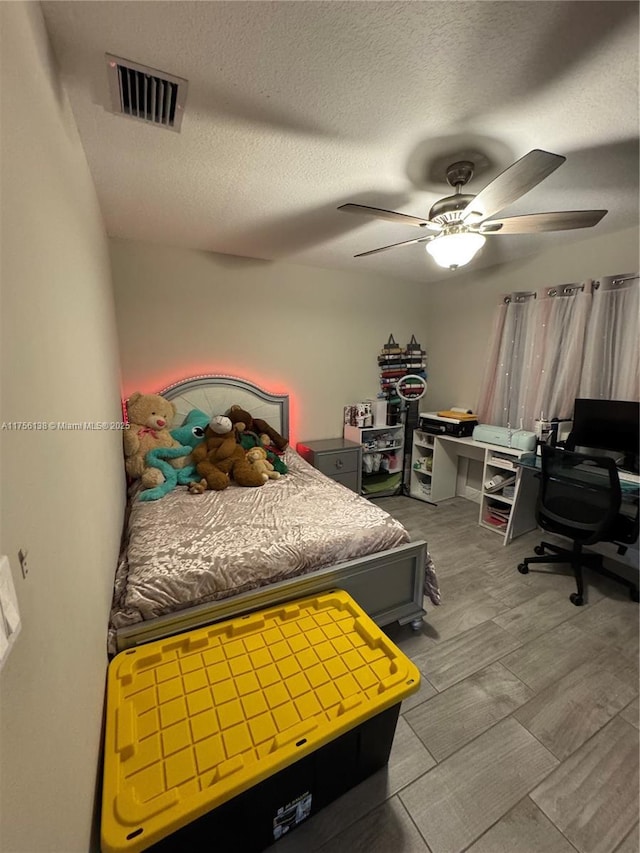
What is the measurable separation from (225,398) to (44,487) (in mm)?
2354

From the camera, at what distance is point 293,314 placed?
10.7 ft

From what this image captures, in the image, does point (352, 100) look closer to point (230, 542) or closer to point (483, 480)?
point (230, 542)

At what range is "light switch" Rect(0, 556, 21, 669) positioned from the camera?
410mm

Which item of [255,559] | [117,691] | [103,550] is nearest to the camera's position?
[117,691]

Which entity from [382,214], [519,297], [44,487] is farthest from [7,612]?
[519,297]

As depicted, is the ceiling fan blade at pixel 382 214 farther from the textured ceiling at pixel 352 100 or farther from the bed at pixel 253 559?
the bed at pixel 253 559

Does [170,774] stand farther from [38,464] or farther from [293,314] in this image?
[293,314]

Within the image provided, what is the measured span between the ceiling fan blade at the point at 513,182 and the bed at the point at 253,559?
1.50 m

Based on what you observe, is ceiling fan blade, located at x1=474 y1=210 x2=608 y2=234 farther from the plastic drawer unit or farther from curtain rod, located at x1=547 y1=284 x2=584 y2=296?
the plastic drawer unit

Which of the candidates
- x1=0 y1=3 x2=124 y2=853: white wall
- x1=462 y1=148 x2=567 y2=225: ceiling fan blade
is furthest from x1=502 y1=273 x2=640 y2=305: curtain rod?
x1=0 y1=3 x2=124 y2=853: white wall

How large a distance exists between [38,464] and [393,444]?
3352 mm

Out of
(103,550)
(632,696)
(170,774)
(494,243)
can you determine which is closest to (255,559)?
(103,550)

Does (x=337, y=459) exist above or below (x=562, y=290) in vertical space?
below

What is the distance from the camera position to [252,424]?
2.87 metres
